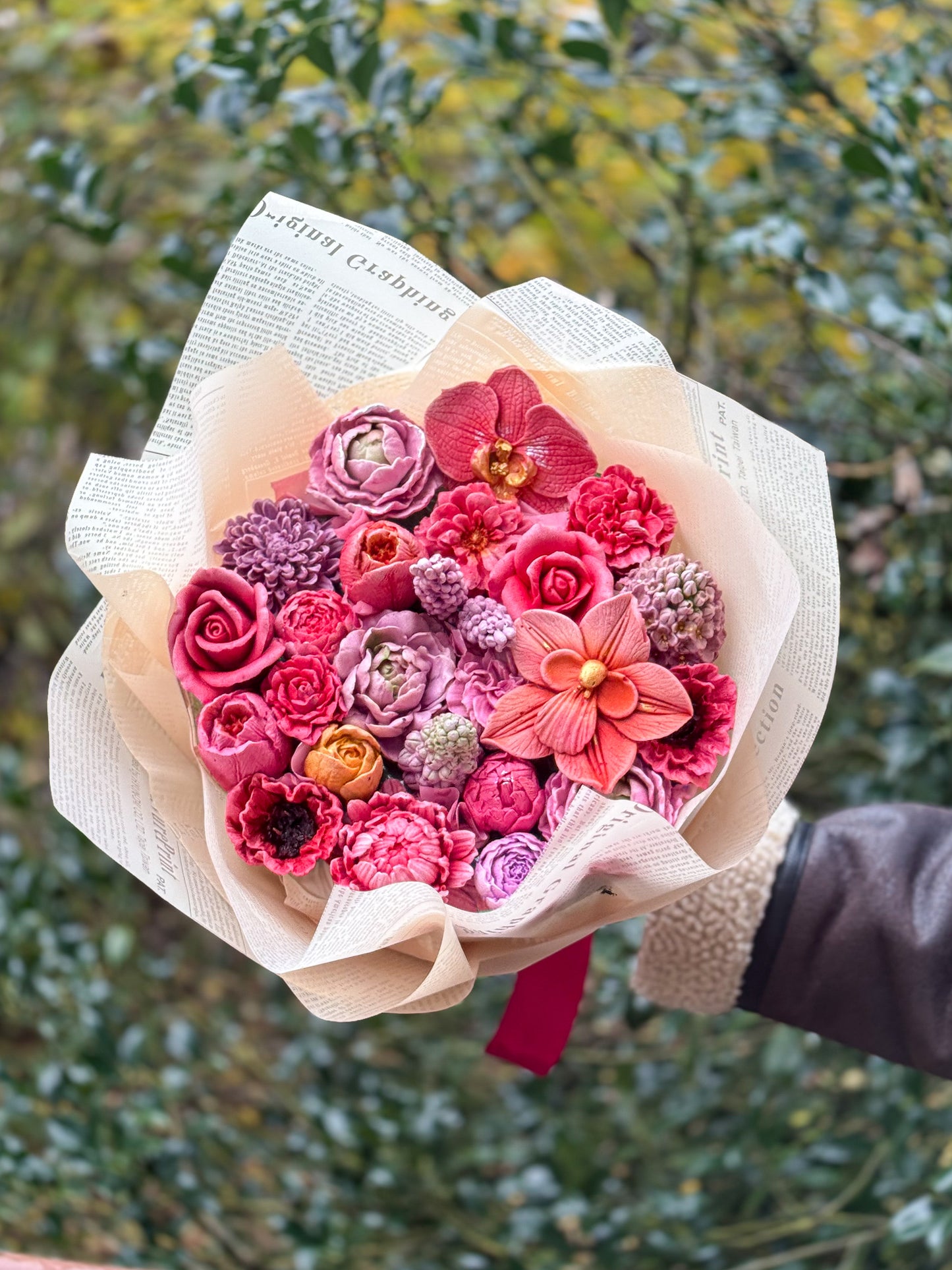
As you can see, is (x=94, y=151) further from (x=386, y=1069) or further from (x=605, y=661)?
(x=605, y=661)

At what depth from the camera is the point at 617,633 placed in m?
0.60

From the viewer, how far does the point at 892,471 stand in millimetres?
1306

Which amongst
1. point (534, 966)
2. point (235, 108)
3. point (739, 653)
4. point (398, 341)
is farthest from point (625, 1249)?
point (235, 108)

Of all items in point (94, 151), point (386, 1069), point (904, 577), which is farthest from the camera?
point (94, 151)

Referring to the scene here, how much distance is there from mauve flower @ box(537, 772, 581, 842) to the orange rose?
0.09 meters

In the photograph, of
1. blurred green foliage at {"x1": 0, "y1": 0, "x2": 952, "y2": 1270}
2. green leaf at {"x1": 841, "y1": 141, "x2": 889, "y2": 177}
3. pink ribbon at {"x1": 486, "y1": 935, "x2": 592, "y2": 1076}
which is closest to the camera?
pink ribbon at {"x1": 486, "y1": 935, "x2": 592, "y2": 1076}

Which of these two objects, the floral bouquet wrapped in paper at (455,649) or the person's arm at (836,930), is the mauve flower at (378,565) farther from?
the person's arm at (836,930)

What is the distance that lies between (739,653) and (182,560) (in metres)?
0.31

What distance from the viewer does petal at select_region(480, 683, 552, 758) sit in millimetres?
596

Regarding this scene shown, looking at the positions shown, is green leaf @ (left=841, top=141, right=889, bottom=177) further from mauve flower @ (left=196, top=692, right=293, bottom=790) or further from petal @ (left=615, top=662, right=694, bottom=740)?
mauve flower @ (left=196, top=692, right=293, bottom=790)

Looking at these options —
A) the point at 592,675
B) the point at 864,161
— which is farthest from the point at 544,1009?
the point at 864,161

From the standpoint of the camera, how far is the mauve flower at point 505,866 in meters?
0.58

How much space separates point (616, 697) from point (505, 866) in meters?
0.10

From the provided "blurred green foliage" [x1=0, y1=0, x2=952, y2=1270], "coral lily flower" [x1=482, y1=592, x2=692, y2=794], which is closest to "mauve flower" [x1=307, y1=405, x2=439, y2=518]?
"coral lily flower" [x1=482, y1=592, x2=692, y2=794]
